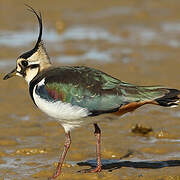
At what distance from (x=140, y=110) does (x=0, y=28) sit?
6202mm

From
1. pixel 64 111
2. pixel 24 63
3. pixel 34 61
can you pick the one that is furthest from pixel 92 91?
pixel 24 63

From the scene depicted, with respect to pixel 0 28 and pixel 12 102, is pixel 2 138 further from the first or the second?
pixel 0 28

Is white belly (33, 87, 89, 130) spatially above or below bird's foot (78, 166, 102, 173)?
above

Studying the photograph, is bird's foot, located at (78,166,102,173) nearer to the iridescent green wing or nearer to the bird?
the bird

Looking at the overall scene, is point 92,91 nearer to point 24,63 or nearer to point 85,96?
point 85,96

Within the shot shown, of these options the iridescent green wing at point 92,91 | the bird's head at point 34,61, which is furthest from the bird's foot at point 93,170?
the bird's head at point 34,61

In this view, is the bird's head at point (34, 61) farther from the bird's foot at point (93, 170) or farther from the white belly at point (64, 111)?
the bird's foot at point (93, 170)

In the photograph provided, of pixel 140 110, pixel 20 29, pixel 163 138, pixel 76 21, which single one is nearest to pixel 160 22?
pixel 76 21

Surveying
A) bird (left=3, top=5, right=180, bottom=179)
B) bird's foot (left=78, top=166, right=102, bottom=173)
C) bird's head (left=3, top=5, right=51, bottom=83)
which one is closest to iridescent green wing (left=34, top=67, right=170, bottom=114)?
bird (left=3, top=5, right=180, bottom=179)

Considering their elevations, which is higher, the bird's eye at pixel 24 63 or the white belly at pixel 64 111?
the bird's eye at pixel 24 63

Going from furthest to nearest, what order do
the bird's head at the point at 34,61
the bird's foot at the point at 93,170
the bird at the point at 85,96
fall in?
the bird's head at the point at 34,61, the bird's foot at the point at 93,170, the bird at the point at 85,96

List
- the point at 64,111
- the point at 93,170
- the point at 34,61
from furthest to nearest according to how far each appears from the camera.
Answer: the point at 34,61
the point at 93,170
the point at 64,111

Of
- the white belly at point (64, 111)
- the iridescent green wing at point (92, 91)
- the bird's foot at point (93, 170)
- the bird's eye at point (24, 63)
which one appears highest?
the bird's eye at point (24, 63)

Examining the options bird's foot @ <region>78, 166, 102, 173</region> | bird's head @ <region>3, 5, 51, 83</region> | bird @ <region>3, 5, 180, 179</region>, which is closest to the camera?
bird @ <region>3, 5, 180, 179</region>
